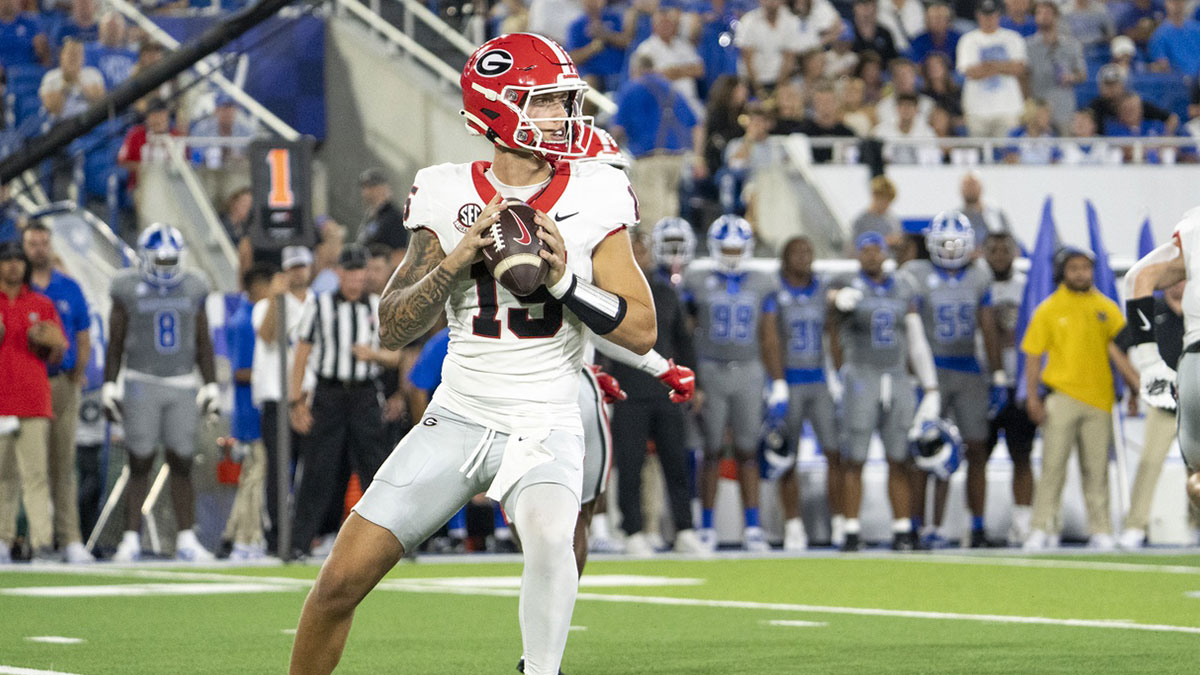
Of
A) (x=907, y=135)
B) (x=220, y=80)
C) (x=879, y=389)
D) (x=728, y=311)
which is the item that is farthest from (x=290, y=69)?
(x=879, y=389)

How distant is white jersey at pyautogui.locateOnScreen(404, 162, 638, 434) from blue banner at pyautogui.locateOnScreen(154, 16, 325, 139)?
13.7 metres

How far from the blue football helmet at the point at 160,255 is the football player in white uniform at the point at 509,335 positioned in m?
8.13

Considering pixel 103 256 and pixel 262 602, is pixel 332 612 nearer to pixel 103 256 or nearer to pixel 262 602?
pixel 262 602

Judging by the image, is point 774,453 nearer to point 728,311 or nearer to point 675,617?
point 728,311

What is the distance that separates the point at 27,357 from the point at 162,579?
2126 millimetres

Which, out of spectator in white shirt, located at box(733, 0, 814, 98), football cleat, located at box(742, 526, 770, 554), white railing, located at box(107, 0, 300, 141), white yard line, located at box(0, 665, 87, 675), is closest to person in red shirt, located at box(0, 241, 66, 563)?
football cleat, located at box(742, 526, 770, 554)

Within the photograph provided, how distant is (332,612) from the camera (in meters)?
5.07

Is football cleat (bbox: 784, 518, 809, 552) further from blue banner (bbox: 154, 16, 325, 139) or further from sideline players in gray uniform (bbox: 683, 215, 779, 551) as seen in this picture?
blue banner (bbox: 154, 16, 325, 139)

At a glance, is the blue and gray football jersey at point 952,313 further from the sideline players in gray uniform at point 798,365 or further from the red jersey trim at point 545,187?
the red jersey trim at point 545,187

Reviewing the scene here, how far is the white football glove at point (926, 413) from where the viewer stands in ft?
45.4

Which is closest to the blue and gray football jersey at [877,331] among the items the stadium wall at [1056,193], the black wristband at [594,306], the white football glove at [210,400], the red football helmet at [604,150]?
the stadium wall at [1056,193]

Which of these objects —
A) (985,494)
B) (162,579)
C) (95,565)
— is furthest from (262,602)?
(985,494)

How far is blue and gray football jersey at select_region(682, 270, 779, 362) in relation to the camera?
13.9 metres

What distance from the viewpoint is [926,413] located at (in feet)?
45.4
